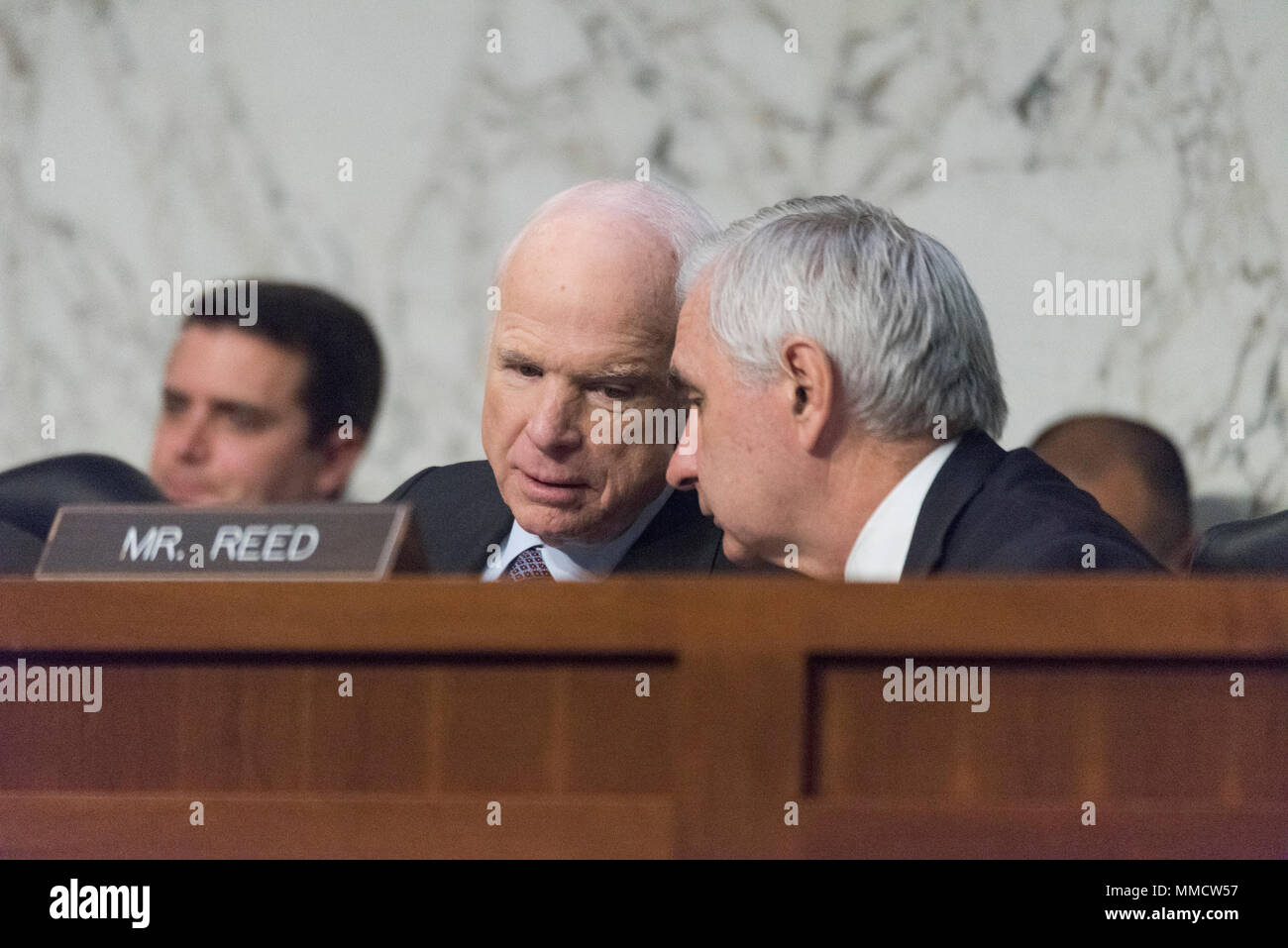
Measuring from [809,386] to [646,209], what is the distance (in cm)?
49

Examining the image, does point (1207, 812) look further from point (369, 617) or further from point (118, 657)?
point (118, 657)

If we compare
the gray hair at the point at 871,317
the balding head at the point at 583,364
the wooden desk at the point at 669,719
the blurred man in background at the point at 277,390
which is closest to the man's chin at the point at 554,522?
the balding head at the point at 583,364

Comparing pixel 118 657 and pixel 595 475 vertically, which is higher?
pixel 595 475

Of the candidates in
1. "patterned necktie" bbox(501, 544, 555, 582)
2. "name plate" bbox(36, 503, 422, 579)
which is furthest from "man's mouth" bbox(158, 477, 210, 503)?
"name plate" bbox(36, 503, 422, 579)

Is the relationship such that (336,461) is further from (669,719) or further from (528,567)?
(669,719)

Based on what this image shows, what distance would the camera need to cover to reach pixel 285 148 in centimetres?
303

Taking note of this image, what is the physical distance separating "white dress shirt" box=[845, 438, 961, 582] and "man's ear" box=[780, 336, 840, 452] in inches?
3.6

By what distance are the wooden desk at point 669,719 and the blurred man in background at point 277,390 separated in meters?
1.57

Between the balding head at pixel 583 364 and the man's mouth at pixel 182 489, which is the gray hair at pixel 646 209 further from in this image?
the man's mouth at pixel 182 489

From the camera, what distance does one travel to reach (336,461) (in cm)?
293

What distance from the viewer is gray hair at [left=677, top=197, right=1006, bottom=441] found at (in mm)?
1532

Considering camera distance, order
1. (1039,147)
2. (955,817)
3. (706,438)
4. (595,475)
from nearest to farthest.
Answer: (955,817), (706,438), (595,475), (1039,147)
